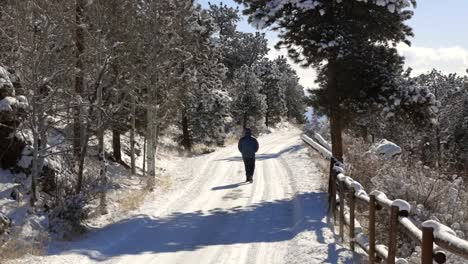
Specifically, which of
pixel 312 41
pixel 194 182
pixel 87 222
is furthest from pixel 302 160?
pixel 87 222

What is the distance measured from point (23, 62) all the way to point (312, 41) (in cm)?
820

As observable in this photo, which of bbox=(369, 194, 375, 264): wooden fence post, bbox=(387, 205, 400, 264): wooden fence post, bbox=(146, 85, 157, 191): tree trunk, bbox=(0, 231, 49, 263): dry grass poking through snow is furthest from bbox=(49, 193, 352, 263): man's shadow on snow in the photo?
bbox=(146, 85, 157, 191): tree trunk

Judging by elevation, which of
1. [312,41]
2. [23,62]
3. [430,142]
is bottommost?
[430,142]

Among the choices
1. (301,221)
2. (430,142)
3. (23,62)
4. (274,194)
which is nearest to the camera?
(23,62)

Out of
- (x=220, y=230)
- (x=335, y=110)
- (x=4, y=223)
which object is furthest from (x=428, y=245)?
(x=335, y=110)

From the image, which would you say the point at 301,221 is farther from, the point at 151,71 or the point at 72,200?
the point at 151,71

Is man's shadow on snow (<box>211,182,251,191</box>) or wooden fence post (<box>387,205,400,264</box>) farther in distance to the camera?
man's shadow on snow (<box>211,182,251,191</box>)

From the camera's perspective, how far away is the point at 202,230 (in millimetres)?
11625

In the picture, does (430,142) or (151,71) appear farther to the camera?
(430,142)

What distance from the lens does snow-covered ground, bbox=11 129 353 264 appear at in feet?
30.7

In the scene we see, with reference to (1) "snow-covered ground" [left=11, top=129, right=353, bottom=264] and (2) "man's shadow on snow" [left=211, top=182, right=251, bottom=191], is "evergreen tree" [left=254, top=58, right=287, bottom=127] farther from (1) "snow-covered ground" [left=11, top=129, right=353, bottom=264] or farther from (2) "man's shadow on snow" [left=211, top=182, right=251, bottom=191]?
(1) "snow-covered ground" [left=11, top=129, right=353, bottom=264]

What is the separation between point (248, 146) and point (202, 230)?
7574 mm

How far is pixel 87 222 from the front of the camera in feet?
40.4

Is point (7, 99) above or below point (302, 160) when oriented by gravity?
above
